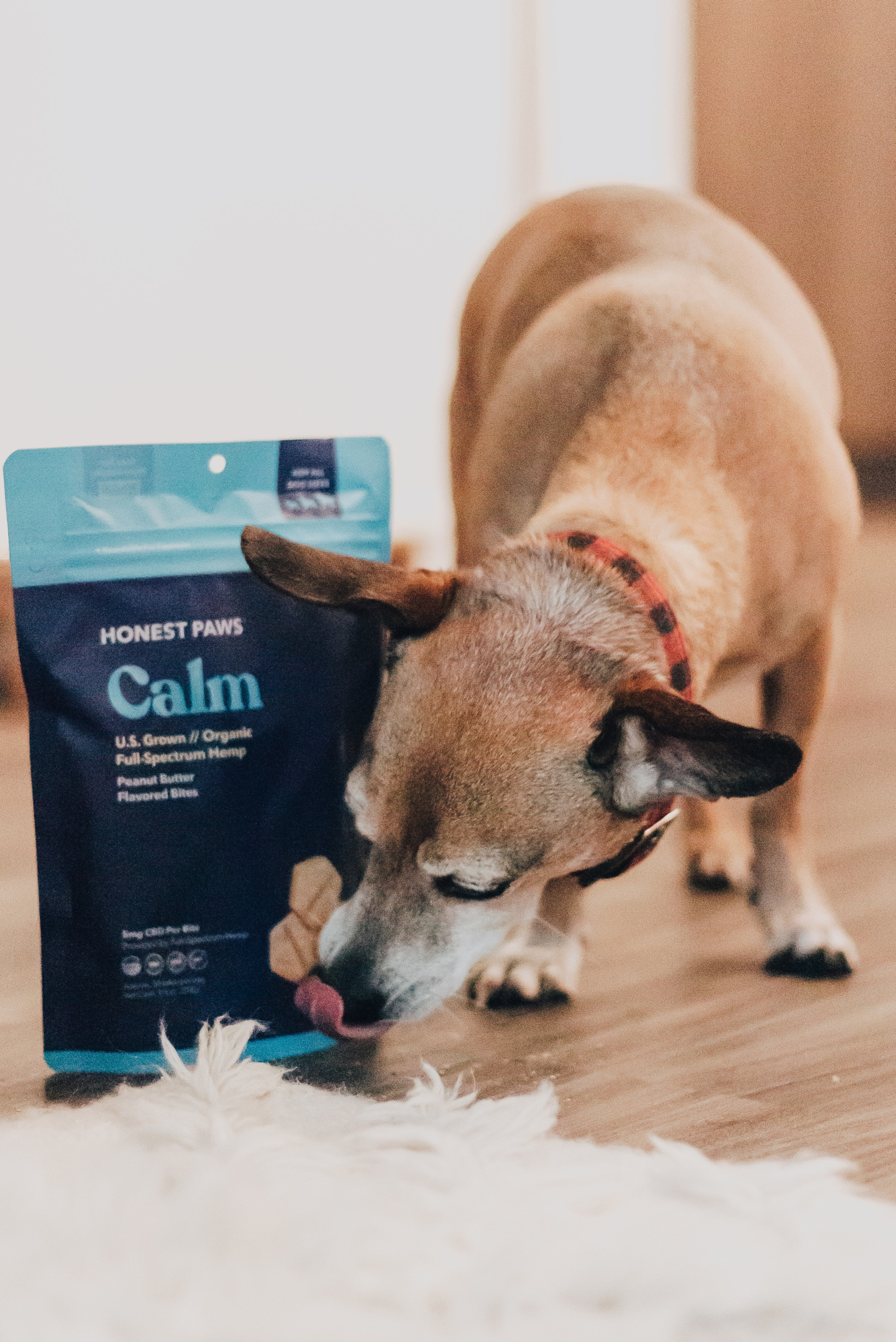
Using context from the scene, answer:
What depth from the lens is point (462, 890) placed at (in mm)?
1262

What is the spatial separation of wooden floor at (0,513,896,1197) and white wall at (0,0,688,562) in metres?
1.46

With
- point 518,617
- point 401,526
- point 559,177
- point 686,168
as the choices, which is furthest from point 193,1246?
point 686,168

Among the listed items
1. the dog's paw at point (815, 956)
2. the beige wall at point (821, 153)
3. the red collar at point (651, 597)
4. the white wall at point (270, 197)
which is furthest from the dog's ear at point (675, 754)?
the beige wall at point (821, 153)

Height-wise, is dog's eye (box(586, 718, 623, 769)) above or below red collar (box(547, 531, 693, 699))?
below

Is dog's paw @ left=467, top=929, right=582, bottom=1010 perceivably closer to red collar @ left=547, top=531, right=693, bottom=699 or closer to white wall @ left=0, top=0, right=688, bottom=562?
red collar @ left=547, top=531, right=693, bottom=699

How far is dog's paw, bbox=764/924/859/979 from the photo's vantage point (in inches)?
64.6

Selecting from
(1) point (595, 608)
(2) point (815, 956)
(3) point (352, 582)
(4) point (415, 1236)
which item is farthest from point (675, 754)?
(2) point (815, 956)

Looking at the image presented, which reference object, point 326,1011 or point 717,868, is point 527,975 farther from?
point 717,868

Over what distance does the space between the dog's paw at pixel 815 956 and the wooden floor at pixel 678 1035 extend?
20mm

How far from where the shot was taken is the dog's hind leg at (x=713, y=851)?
6.52 ft

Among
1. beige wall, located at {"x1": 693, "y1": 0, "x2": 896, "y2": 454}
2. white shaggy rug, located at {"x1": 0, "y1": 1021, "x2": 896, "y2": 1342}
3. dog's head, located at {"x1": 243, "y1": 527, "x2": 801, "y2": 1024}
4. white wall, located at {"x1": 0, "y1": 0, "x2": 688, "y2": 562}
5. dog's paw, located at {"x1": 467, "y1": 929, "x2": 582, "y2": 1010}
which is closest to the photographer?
white shaggy rug, located at {"x1": 0, "y1": 1021, "x2": 896, "y2": 1342}

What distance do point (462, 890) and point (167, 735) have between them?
33cm

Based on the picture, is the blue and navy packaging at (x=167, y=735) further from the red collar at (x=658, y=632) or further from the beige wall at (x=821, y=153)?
the beige wall at (x=821, y=153)

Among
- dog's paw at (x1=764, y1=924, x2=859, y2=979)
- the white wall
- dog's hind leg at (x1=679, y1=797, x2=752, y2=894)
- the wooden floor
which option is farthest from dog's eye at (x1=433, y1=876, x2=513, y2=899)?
the white wall
